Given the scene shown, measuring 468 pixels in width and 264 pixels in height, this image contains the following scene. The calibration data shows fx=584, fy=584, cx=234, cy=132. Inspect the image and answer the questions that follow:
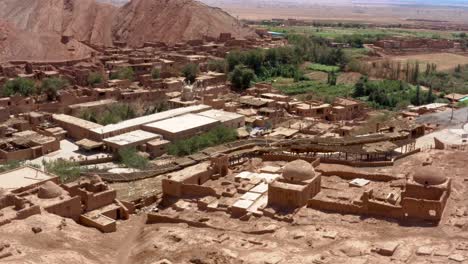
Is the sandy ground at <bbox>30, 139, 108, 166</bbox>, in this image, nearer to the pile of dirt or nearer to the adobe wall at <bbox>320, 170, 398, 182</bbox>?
the adobe wall at <bbox>320, 170, 398, 182</bbox>

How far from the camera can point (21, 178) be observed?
26.3 m

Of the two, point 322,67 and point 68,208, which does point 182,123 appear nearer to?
point 68,208

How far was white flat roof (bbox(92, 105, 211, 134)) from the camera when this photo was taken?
1542 inches

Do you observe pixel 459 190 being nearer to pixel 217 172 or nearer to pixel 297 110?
pixel 217 172

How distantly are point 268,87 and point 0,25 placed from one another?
32679 millimetres

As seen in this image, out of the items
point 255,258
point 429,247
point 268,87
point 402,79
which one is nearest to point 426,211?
point 429,247

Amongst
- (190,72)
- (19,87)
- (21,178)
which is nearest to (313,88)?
(190,72)

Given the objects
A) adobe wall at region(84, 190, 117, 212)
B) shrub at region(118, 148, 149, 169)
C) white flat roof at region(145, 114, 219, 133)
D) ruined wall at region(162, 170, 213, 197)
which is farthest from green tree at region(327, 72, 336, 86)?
adobe wall at region(84, 190, 117, 212)

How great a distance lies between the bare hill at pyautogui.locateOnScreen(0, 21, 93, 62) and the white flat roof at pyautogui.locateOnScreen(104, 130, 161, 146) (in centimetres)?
3012

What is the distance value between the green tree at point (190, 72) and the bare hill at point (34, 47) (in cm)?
1580

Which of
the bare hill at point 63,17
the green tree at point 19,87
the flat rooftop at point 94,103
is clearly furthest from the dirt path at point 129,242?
the bare hill at point 63,17

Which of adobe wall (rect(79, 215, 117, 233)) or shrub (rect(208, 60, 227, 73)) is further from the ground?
shrub (rect(208, 60, 227, 73))

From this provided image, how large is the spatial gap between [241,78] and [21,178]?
112 feet

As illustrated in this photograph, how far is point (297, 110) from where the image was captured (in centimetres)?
4706
